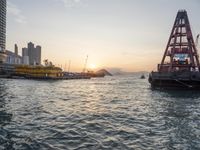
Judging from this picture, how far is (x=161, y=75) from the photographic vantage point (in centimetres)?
8100

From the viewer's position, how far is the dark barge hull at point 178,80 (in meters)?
74.9

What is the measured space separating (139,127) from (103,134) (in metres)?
4.23

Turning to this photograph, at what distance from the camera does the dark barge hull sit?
246 feet

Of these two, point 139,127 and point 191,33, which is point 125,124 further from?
point 191,33

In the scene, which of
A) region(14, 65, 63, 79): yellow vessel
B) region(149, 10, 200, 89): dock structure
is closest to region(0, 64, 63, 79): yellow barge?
region(14, 65, 63, 79): yellow vessel

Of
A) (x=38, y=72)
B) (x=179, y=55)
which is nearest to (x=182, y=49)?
(x=179, y=55)

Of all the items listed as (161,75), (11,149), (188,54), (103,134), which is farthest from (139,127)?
(188,54)

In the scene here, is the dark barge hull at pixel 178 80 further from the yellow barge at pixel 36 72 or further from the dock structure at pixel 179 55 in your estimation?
the yellow barge at pixel 36 72

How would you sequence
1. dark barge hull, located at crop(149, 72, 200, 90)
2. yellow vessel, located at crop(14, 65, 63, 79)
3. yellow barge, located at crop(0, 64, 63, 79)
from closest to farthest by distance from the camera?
1. dark barge hull, located at crop(149, 72, 200, 90)
2. yellow barge, located at crop(0, 64, 63, 79)
3. yellow vessel, located at crop(14, 65, 63, 79)

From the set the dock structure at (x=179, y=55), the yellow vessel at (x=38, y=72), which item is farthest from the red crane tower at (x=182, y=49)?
the yellow vessel at (x=38, y=72)

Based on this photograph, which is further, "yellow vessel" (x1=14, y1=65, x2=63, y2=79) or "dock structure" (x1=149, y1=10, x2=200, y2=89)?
"yellow vessel" (x1=14, y1=65, x2=63, y2=79)

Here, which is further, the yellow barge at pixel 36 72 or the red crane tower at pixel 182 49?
the yellow barge at pixel 36 72

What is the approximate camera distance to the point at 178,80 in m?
76.8

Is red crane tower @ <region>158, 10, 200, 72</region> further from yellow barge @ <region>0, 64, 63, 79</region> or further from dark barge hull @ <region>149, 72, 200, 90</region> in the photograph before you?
yellow barge @ <region>0, 64, 63, 79</region>
